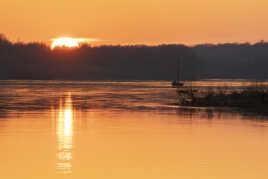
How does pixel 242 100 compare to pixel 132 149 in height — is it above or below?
above

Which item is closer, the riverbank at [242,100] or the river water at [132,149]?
the river water at [132,149]

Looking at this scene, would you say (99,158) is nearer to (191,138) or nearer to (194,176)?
(194,176)

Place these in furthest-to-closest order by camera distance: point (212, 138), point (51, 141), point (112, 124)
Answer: point (112, 124)
point (212, 138)
point (51, 141)

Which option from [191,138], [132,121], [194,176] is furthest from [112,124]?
[194,176]

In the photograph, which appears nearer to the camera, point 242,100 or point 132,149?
point 132,149

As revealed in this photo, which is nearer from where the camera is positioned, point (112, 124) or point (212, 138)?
point (212, 138)

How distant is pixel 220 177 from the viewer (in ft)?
42.4

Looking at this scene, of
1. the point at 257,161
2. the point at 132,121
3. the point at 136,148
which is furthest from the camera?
the point at 132,121

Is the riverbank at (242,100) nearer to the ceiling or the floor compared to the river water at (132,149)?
nearer to the ceiling

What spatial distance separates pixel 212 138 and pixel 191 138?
84 cm

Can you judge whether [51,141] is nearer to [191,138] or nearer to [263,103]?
[191,138]

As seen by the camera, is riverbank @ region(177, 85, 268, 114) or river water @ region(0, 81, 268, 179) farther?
riverbank @ region(177, 85, 268, 114)

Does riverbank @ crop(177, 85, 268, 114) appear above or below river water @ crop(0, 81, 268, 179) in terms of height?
above

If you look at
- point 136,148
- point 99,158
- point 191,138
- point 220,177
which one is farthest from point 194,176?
point 191,138
